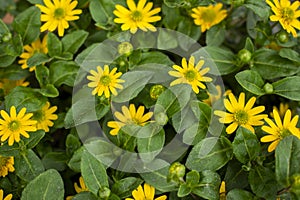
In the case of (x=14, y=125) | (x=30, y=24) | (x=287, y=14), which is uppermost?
(x=287, y=14)

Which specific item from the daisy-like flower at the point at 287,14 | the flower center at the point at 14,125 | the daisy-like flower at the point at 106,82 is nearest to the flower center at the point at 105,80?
the daisy-like flower at the point at 106,82

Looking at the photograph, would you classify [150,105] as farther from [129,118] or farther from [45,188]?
[45,188]

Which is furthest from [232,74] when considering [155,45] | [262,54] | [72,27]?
[72,27]

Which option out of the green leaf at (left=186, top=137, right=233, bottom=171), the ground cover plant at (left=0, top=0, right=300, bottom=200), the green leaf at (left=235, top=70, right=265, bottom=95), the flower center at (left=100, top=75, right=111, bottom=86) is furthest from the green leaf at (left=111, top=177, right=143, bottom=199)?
the green leaf at (left=235, top=70, right=265, bottom=95)

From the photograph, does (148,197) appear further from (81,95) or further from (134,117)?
(81,95)

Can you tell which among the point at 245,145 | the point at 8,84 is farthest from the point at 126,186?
the point at 8,84

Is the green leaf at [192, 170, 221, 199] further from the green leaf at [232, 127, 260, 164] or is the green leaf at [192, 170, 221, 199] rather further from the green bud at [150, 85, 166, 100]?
the green bud at [150, 85, 166, 100]
